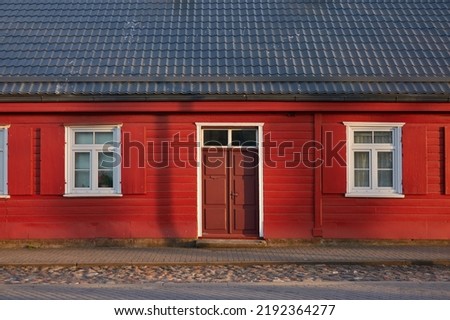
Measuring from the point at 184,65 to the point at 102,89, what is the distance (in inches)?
84.2

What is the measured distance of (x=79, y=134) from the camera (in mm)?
13984

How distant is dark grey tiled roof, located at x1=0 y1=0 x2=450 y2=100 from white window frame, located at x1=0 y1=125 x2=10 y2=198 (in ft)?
3.08

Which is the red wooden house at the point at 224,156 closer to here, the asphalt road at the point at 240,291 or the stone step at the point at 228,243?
the stone step at the point at 228,243

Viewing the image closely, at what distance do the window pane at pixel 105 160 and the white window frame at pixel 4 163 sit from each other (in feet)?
6.87

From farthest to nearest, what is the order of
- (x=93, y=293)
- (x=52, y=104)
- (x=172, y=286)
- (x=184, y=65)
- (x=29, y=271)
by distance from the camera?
(x=184, y=65)
(x=52, y=104)
(x=29, y=271)
(x=172, y=286)
(x=93, y=293)

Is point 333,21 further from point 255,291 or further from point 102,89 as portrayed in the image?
point 255,291

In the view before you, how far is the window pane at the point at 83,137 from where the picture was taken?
14.0 metres

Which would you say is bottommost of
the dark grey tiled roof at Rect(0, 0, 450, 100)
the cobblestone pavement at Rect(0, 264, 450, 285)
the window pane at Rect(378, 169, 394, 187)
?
the cobblestone pavement at Rect(0, 264, 450, 285)

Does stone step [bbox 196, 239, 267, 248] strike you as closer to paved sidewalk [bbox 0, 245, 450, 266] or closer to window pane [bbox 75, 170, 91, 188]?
paved sidewalk [bbox 0, 245, 450, 266]

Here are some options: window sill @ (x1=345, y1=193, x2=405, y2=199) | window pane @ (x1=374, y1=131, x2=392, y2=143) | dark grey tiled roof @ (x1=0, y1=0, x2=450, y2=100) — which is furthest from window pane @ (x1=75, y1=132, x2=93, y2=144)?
window pane @ (x1=374, y1=131, x2=392, y2=143)

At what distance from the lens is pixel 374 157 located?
13938 mm

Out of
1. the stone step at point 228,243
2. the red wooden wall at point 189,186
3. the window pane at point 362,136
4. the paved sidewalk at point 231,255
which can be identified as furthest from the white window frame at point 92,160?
the window pane at point 362,136

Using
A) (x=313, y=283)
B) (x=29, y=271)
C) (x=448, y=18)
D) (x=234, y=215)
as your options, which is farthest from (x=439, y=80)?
(x=29, y=271)

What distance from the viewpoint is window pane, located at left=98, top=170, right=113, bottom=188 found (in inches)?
549
